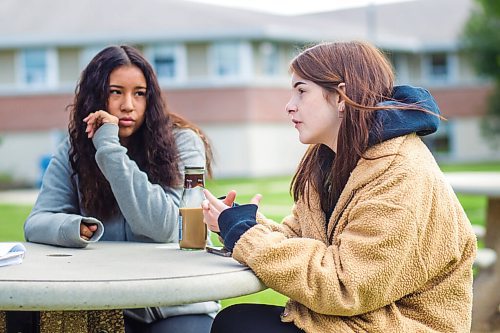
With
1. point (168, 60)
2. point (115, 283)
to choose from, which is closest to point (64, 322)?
point (115, 283)

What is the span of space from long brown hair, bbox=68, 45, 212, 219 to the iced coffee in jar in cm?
46

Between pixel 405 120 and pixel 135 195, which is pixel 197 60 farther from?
pixel 405 120

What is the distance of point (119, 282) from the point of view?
87.4 inches

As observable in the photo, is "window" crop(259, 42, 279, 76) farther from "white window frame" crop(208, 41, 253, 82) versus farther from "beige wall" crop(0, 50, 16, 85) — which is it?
"beige wall" crop(0, 50, 16, 85)

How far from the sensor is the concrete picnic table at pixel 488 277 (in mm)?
5262

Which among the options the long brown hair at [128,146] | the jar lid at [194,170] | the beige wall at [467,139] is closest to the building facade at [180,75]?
the beige wall at [467,139]

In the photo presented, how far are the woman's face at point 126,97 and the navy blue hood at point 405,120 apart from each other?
122cm

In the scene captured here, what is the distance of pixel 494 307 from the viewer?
18.0ft

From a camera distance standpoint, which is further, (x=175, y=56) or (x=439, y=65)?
(x=439, y=65)

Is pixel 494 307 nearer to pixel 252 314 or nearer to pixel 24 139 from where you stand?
pixel 252 314

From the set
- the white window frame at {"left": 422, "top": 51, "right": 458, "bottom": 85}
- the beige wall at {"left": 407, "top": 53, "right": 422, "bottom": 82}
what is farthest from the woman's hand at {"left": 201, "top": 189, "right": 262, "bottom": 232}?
the beige wall at {"left": 407, "top": 53, "right": 422, "bottom": 82}

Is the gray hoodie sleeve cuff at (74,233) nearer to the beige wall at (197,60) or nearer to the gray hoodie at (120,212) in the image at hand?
the gray hoodie at (120,212)

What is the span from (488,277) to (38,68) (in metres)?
24.3

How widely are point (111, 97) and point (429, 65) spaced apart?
109ft
